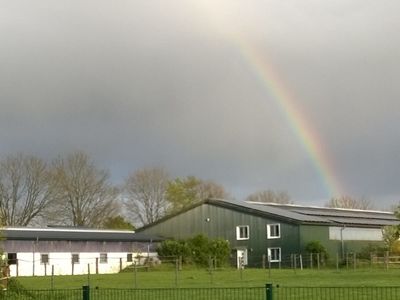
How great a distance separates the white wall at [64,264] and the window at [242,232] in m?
9.08

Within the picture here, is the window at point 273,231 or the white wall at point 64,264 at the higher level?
the window at point 273,231

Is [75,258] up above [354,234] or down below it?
below

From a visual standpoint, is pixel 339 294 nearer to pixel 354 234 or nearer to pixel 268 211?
pixel 268 211

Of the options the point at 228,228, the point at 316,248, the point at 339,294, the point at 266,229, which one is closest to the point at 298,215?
the point at 266,229

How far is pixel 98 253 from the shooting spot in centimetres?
6812

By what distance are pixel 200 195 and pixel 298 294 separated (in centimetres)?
8377

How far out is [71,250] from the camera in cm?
6631

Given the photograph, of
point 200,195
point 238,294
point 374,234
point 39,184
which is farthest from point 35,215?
point 238,294

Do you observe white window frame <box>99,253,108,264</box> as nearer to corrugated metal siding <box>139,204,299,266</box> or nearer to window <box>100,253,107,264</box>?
window <box>100,253,107,264</box>

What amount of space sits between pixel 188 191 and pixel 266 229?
34864mm

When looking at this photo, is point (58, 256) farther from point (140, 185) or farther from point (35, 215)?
point (140, 185)

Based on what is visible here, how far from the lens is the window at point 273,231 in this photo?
69556mm

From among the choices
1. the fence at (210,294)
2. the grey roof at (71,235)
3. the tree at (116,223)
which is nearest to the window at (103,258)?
the grey roof at (71,235)

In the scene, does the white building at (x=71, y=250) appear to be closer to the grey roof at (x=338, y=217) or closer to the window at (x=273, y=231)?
the window at (x=273, y=231)
